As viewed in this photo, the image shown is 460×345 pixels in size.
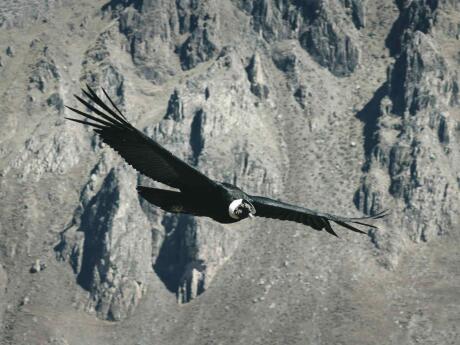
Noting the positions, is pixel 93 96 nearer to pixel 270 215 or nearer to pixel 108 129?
pixel 108 129

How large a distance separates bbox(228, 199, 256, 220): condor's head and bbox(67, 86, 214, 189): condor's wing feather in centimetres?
141

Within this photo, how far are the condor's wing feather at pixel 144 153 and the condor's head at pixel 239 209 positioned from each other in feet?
4.62

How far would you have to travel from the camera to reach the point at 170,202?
55875mm

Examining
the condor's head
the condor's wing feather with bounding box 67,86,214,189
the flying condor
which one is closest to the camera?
the condor's wing feather with bounding box 67,86,214,189

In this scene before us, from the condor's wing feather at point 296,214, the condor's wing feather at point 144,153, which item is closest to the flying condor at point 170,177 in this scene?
the condor's wing feather at point 144,153

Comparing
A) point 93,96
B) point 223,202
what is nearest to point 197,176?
point 223,202

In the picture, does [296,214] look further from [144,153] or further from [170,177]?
[144,153]

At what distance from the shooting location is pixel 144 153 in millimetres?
53344

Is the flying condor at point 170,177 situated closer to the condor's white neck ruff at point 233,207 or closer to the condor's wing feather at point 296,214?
the condor's white neck ruff at point 233,207

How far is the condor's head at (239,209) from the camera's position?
53719 millimetres

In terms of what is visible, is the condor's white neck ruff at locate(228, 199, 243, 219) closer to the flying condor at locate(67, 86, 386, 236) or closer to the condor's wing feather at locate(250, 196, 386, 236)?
the flying condor at locate(67, 86, 386, 236)

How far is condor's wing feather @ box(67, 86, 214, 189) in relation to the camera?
51.8 m

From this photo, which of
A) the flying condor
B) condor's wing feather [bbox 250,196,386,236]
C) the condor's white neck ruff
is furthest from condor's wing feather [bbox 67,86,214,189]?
condor's wing feather [bbox 250,196,386,236]

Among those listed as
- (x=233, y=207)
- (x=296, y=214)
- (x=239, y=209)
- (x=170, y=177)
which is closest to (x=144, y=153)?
(x=170, y=177)
